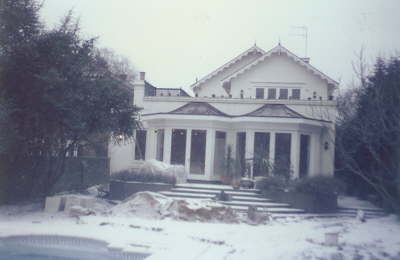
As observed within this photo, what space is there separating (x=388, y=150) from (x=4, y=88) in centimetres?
978

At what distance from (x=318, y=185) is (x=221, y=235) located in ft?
18.5

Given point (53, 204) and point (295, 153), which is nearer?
point (53, 204)

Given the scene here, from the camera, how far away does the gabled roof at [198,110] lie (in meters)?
17.9

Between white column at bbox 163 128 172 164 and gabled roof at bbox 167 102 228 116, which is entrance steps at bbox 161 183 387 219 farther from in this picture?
gabled roof at bbox 167 102 228 116

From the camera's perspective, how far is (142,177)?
1454cm

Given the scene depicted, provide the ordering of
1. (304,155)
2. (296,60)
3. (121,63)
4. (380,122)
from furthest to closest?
(121,63) → (296,60) → (304,155) → (380,122)

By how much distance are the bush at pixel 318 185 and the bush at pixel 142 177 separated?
448 centimetres

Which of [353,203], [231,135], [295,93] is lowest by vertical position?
[353,203]

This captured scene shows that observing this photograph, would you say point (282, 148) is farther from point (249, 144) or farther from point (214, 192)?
point (214, 192)

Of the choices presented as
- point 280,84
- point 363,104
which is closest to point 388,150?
point 363,104

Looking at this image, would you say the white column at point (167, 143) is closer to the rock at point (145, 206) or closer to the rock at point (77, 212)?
the rock at point (145, 206)

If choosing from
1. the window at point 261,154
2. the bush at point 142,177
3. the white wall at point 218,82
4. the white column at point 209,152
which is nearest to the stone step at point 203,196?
the bush at point 142,177

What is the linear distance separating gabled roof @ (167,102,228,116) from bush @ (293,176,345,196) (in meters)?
5.21

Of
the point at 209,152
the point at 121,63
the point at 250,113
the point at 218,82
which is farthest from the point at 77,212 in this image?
the point at 121,63
